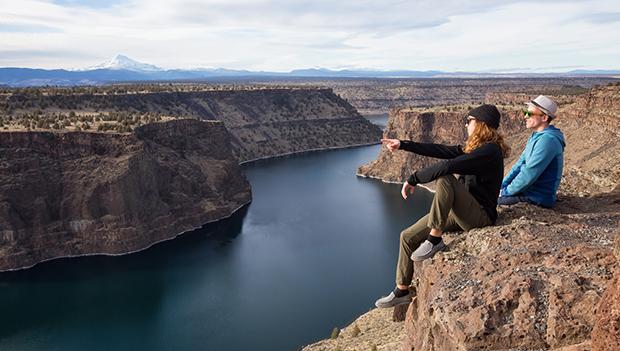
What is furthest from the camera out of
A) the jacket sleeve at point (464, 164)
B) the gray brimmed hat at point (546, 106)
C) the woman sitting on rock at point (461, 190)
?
the gray brimmed hat at point (546, 106)

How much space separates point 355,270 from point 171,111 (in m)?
75.9

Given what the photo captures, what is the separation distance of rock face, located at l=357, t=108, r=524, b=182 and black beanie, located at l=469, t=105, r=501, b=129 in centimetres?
7879

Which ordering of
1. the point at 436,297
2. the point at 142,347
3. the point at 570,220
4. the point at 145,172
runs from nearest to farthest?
the point at 436,297, the point at 570,220, the point at 142,347, the point at 145,172

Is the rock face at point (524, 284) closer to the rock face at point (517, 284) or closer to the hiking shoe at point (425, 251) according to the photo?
the rock face at point (517, 284)

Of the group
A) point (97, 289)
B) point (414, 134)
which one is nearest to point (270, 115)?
point (414, 134)

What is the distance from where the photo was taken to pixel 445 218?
27.7 ft

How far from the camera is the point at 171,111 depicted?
112 metres

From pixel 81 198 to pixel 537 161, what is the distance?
56.2 m

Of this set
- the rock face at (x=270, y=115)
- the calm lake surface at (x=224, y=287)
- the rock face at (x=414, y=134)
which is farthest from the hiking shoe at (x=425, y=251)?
the rock face at (x=270, y=115)

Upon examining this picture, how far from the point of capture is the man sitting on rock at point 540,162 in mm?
9492

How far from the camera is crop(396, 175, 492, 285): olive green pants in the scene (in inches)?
328

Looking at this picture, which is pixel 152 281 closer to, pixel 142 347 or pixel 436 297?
pixel 142 347

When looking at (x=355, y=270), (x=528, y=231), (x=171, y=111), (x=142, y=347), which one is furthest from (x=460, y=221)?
(x=171, y=111)

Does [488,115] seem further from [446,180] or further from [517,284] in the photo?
[517,284]
